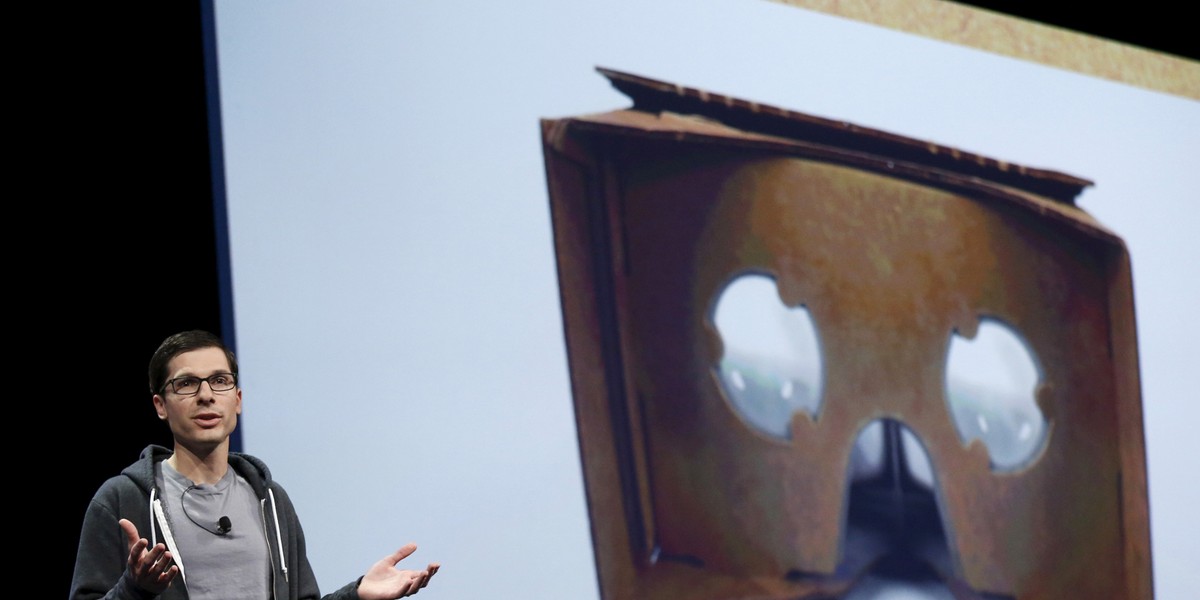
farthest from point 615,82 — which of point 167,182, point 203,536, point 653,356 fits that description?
point 203,536

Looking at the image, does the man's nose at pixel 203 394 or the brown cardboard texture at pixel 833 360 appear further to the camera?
the brown cardboard texture at pixel 833 360

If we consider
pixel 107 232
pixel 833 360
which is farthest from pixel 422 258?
pixel 833 360

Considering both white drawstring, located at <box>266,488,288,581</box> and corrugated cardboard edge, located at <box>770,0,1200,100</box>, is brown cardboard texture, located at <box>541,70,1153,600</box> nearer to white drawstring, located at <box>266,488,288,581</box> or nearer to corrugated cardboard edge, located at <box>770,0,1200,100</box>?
corrugated cardboard edge, located at <box>770,0,1200,100</box>

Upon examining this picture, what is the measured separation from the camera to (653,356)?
2.08 m

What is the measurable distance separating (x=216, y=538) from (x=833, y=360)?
1.41 metres

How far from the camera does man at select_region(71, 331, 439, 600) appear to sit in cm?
110

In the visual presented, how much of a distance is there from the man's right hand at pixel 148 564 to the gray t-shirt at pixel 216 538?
88 mm

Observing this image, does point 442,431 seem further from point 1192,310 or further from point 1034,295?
point 1192,310

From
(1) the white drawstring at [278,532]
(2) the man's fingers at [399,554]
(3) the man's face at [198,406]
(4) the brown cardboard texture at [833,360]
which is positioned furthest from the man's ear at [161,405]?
(4) the brown cardboard texture at [833,360]

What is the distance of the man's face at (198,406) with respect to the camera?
1.13 m

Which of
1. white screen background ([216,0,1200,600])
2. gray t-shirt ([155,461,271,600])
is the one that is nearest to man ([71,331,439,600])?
gray t-shirt ([155,461,271,600])

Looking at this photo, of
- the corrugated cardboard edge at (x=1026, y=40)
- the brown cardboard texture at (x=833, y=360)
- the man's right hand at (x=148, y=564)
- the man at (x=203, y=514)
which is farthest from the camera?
the corrugated cardboard edge at (x=1026, y=40)

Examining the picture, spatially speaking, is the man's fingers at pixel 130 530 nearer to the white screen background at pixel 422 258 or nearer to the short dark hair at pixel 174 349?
the short dark hair at pixel 174 349

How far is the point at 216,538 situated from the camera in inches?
44.3
